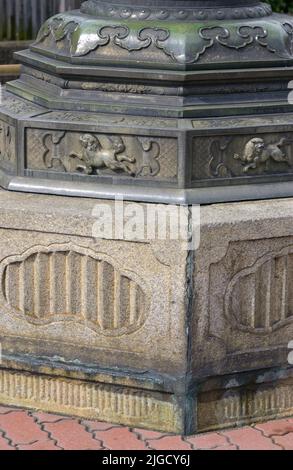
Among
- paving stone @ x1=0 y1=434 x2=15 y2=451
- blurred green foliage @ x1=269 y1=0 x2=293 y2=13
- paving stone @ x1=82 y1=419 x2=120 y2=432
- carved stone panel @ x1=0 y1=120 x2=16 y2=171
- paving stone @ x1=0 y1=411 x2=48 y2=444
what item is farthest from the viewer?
blurred green foliage @ x1=269 y1=0 x2=293 y2=13

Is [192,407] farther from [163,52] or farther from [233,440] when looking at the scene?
[163,52]

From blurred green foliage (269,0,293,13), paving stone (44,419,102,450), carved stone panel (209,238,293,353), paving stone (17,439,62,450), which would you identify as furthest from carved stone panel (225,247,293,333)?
blurred green foliage (269,0,293,13)

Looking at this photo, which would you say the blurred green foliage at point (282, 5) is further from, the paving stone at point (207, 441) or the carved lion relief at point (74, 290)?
the paving stone at point (207, 441)

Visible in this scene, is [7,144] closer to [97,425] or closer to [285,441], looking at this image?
[97,425]

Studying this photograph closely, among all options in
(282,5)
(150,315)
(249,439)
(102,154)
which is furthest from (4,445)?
(282,5)

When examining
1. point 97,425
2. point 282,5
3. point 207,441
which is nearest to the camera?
point 207,441

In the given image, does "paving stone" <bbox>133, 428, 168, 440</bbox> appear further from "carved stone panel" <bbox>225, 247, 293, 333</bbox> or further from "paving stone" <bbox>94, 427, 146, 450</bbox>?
"carved stone panel" <bbox>225, 247, 293, 333</bbox>

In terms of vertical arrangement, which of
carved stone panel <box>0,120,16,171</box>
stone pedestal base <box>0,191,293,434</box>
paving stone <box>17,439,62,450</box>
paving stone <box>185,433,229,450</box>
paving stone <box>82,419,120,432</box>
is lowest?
paving stone <box>82,419,120,432</box>

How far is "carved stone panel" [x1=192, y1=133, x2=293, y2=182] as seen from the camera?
14.0 feet

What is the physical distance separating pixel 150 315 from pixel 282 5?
25.2 ft

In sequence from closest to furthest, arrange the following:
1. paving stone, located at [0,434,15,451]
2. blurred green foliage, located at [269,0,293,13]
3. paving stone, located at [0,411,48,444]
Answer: paving stone, located at [0,434,15,451] → paving stone, located at [0,411,48,444] → blurred green foliage, located at [269,0,293,13]

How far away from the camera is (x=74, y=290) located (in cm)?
432

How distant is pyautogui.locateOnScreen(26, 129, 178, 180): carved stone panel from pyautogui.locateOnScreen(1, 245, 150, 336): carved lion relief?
35 cm

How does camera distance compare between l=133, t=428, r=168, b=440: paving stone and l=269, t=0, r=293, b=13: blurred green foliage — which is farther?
l=269, t=0, r=293, b=13: blurred green foliage
